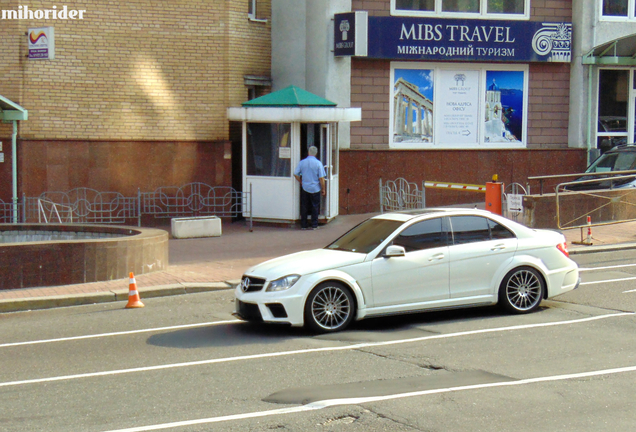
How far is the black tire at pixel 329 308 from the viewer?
9156mm

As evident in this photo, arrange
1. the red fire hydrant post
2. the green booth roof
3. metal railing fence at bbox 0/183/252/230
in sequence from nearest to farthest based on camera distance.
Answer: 1. the red fire hydrant post
2. the green booth roof
3. metal railing fence at bbox 0/183/252/230

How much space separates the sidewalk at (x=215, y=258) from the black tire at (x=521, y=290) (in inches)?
180

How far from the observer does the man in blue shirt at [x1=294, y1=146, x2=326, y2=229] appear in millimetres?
18203

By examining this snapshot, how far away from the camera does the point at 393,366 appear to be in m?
7.79

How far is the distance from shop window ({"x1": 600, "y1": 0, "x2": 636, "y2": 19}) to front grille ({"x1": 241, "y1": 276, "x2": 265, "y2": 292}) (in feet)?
57.6

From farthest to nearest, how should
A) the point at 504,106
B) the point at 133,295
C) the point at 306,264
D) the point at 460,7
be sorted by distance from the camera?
1. the point at 504,106
2. the point at 460,7
3. the point at 133,295
4. the point at 306,264

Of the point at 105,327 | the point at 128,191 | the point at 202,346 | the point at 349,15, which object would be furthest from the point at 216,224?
the point at 202,346

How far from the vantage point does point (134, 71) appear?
19.7 m

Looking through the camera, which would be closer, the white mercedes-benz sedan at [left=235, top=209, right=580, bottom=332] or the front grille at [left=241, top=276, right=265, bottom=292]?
the white mercedes-benz sedan at [left=235, top=209, right=580, bottom=332]

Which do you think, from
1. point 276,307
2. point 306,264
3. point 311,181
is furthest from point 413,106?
point 276,307

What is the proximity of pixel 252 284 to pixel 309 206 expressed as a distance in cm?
921

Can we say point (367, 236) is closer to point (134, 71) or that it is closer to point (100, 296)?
point (100, 296)

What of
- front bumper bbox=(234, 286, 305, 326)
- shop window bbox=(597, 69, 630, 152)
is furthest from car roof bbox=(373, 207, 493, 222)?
shop window bbox=(597, 69, 630, 152)

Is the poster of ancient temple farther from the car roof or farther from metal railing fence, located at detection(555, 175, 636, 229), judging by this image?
the car roof
